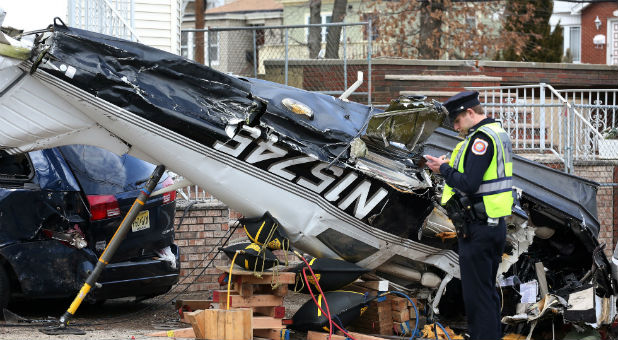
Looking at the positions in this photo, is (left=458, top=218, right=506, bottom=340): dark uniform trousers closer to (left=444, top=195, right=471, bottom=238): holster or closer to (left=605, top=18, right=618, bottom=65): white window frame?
(left=444, top=195, right=471, bottom=238): holster

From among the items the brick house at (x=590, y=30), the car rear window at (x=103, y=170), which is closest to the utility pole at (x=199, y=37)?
the car rear window at (x=103, y=170)

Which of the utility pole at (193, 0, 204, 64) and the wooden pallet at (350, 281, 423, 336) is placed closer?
the wooden pallet at (350, 281, 423, 336)

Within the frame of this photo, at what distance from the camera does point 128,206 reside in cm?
729

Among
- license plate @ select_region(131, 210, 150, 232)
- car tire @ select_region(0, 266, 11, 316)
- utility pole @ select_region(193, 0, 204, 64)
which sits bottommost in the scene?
car tire @ select_region(0, 266, 11, 316)

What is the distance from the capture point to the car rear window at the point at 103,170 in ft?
23.6

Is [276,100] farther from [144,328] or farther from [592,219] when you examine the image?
[592,219]

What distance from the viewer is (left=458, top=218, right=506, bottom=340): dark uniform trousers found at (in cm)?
618

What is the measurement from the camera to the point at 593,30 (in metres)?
34.9

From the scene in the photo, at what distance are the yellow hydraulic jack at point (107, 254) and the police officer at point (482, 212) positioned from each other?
2223 millimetres

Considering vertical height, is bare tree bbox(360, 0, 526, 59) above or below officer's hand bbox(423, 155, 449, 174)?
above

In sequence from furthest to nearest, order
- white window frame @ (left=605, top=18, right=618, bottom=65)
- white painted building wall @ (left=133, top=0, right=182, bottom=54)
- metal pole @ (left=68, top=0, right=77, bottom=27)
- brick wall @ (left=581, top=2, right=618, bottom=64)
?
brick wall @ (left=581, top=2, right=618, bottom=64), white window frame @ (left=605, top=18, right=618, bottom=65), white painted building wall @ (left=133, top=0, right=182, bottom=54), metal pole @ (left=68, top=0, right=77, bottom=27)

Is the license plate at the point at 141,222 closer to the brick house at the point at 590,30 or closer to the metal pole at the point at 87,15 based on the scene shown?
the metal pole at the point at 87,15

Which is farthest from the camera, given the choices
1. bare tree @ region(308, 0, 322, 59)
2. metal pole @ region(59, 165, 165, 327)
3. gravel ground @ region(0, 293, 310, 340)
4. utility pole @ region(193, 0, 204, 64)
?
utility pole @ region(193, 0, 204, 64)

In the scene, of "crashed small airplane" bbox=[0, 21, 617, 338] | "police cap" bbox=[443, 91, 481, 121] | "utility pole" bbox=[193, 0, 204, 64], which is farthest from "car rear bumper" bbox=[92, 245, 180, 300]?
"utility pole" bbox=[193, 0, 204, 64]
